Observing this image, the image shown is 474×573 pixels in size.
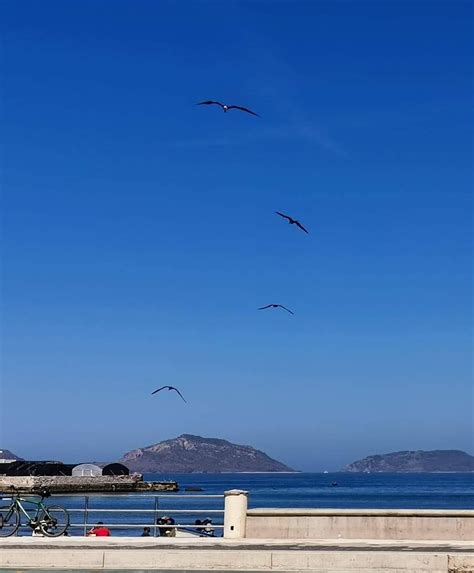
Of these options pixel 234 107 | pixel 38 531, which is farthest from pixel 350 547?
pixel 234 107

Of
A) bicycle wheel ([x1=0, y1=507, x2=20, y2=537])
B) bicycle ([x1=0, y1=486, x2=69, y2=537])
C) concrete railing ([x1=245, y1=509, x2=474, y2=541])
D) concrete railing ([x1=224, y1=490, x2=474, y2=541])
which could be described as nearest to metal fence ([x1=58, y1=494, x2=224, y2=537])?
bicycle ([x1=0, y1=486, x2=69, y2=537])

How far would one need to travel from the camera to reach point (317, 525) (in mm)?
26516

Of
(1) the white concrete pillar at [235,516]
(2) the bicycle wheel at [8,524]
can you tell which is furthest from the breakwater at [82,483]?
(1) the white concrete pillar at [235,516]

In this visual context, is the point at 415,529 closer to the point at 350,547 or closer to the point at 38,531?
the point at 350,547

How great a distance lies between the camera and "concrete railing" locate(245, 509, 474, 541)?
85.8ft

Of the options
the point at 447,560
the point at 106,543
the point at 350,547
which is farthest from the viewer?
the point at 106,543

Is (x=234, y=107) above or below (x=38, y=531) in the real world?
above

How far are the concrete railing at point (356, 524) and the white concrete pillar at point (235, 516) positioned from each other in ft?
0.88

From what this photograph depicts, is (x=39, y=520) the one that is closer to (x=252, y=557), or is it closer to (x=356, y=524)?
(x=252, y=557)

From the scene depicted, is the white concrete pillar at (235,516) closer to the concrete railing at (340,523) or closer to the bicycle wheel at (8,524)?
the concrete railing at (340,523)

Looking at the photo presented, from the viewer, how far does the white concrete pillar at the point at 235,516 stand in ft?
86.1

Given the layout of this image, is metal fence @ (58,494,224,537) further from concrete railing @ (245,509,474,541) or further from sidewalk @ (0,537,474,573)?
concrete railing @ (245,509,474,541)

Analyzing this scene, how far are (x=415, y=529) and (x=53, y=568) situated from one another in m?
10.3

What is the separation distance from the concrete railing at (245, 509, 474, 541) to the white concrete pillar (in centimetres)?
27
